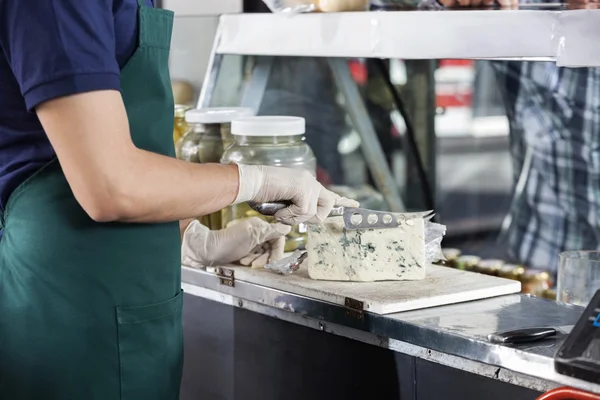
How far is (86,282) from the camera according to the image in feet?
5.10

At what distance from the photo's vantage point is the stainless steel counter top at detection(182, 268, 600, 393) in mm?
1396

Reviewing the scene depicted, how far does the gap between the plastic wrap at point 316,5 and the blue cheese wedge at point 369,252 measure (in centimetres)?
58

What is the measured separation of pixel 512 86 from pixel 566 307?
211 cm

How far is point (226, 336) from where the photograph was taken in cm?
201

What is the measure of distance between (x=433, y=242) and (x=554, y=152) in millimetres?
1928

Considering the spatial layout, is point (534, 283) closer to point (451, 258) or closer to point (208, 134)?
point (451, 258)

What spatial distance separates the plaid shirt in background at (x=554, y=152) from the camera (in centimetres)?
351

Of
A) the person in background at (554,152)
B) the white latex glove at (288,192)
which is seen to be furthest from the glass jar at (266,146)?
the person in background at (554,152)

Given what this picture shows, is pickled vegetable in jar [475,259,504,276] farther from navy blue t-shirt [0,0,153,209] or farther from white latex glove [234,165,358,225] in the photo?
navy blue t-shirt [0,0,153,209]

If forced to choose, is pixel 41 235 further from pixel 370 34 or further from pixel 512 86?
pixel 512 86

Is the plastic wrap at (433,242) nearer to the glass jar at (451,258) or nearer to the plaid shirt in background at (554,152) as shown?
the glass jar at (451,258)

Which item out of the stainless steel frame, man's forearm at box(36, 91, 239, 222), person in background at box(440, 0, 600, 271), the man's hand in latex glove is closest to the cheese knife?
the man's hand in latex glove

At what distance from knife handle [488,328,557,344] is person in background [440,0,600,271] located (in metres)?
2.13

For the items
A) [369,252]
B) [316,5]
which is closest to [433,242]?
[369,252]
